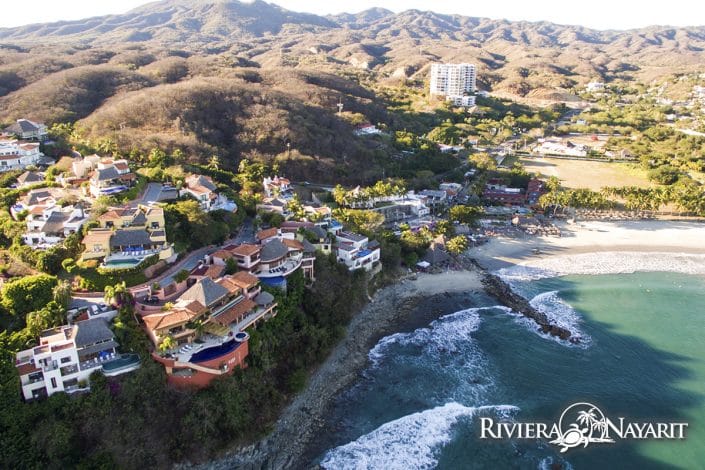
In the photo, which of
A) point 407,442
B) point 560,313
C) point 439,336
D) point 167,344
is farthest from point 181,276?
point 560,313

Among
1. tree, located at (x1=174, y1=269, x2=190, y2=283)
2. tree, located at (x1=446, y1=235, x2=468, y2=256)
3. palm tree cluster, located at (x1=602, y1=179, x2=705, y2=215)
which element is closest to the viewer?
tree, located at (x1=174, y1=269, x2=190, y2=283)

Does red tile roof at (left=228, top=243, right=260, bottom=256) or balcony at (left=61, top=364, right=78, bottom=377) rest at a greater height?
red tile roof at (left=228, top=243, right=260, bottom=256)

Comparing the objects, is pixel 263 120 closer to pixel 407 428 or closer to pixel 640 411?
pixel 407 428

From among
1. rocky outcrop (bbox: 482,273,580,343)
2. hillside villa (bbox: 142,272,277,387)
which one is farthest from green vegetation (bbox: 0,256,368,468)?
rocky outcrop (bbox: 482,273,580,343)

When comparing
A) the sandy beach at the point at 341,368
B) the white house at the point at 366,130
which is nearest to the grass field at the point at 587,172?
the white house at the point at 366,130

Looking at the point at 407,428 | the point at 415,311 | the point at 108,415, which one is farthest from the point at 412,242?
the point at 108,415

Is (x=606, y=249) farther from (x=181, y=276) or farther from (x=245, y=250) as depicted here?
(x=181, y=276)

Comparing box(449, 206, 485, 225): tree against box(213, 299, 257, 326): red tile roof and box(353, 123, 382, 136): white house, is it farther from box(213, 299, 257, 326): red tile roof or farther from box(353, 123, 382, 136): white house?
box(213, 299, 257, 326): red tile roof
